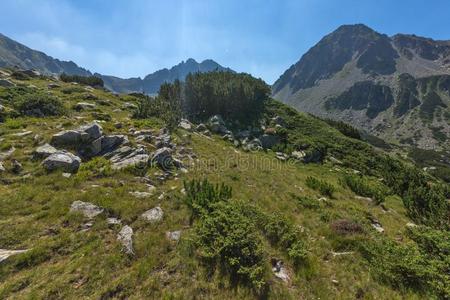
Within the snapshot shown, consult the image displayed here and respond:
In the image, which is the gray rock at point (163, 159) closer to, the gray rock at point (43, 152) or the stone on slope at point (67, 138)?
the stone on slope at point (67, 138)

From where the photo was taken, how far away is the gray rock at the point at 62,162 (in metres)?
12.4

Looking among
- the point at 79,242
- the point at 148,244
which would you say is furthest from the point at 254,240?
the point at 79,242

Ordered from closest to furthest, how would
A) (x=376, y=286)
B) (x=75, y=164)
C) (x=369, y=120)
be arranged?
(x=376, y=286)
(x=75, y=164)
(x=369, y=120)

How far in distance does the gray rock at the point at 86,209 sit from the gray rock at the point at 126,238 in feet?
5.31

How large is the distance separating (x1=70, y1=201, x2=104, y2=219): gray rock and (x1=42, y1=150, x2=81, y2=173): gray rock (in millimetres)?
3880

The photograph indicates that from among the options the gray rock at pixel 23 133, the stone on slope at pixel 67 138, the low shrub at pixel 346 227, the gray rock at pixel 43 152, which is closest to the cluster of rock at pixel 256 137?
the stone on slope at pixel 67 138

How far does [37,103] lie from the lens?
73.4 feet

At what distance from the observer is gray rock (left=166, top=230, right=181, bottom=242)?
327 inches

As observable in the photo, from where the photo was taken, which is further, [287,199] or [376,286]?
[287,199]

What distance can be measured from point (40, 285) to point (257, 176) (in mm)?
13827

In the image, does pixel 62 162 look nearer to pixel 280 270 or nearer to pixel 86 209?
pixel 86 209

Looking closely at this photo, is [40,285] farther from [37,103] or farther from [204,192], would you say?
[37,103]

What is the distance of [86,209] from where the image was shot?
9438 millimetres

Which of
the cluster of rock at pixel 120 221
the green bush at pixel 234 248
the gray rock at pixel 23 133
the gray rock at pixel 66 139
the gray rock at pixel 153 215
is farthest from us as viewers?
the gray rock at pixel 23 133
